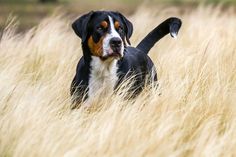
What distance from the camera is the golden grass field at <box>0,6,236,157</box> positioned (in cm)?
542

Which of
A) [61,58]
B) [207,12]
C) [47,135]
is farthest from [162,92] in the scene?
[207,12]

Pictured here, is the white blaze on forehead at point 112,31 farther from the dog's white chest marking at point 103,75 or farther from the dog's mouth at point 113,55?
the dog's white chest marking at point 103,75

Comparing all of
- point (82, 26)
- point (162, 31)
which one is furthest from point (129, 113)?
point (162, 31)

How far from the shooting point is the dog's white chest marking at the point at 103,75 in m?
6.84

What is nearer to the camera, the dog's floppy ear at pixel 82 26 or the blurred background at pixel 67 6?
the dog's floppy ear at pixel 82 26

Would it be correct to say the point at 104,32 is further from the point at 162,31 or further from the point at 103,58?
the point at 162,31

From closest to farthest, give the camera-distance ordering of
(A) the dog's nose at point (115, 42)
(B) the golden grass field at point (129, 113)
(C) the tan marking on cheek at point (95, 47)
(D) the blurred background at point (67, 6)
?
(B) the golden grass field at point (129, 113), (A) the dog's nose at point (115, 42), (C) the tan marking on cheek at point (95, 47), (D) the blurred background at point (67, 6)

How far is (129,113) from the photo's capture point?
5.93m

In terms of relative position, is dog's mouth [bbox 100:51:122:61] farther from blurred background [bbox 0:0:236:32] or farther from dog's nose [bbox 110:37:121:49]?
blurred background [bbox 0:0:236:32]

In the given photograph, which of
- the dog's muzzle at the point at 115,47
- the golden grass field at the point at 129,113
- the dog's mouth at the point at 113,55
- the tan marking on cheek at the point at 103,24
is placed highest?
the tan marking on cheek at the point at 103,24

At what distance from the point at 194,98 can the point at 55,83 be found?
4.77 feet

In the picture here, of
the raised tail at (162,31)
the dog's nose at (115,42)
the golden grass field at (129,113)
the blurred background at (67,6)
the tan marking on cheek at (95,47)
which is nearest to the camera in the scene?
the golden grass field at (129,113)

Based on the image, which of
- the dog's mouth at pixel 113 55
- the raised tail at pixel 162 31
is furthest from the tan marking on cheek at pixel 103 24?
the raised tail at pixel 162 31

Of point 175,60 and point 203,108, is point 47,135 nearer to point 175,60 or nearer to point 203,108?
point 203,108
